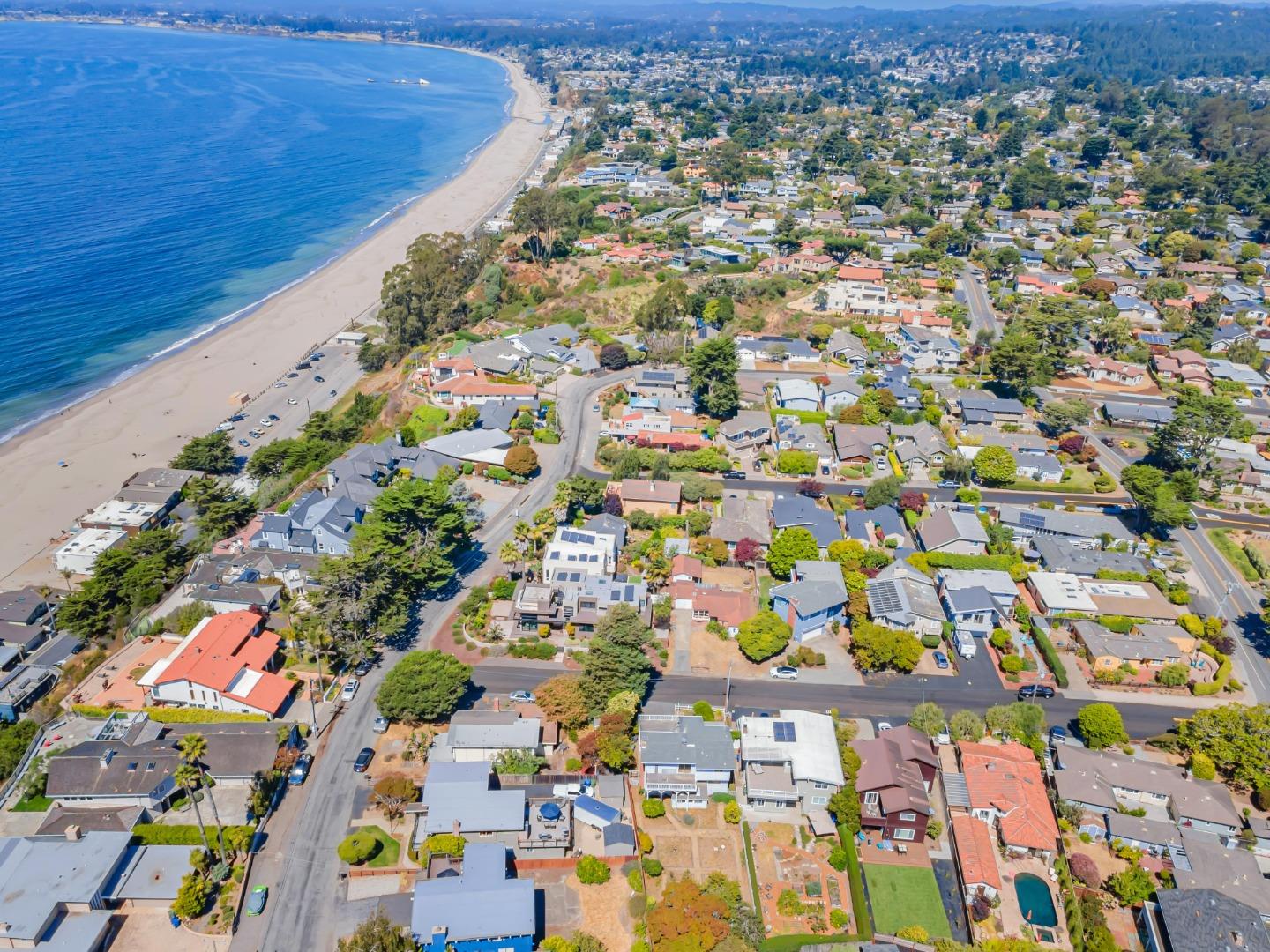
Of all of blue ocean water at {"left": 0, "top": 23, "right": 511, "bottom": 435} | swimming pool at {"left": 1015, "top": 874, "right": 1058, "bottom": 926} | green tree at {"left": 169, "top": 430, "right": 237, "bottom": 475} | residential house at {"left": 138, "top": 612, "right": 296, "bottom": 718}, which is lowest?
blue ocean water at {"left": 0, "top": 23, "right": 511, "bottom": 435}

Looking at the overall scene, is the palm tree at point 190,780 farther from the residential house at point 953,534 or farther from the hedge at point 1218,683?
the hedge at point 1218,683

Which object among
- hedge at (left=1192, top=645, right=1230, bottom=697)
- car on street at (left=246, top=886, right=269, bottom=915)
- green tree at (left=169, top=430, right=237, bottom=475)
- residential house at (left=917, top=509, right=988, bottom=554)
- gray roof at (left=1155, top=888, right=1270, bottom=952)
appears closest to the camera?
gray roof at (left=1155, top=888, right=1270, bottom=952)

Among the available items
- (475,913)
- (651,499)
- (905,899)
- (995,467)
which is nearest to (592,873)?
(475,913)

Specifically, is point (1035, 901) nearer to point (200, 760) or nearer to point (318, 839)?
point (318, 839)

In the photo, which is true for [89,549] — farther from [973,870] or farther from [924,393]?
[924,393]

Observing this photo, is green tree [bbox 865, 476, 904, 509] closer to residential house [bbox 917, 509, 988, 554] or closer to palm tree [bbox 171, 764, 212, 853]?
residential house [bbox 917, 509, 988, 554]

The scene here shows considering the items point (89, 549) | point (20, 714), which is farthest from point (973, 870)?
point (89, 549)

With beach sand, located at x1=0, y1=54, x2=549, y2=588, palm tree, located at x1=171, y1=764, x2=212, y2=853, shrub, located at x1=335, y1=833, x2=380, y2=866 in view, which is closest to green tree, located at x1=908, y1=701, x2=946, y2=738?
shrub, located at x1=335, y1=833, x2=380, y2=866

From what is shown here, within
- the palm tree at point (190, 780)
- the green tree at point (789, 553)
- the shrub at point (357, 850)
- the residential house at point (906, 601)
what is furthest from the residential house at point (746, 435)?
the palm tree at point (190, 780)
